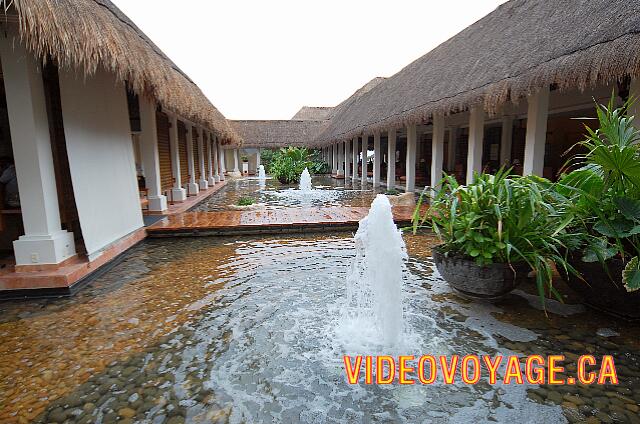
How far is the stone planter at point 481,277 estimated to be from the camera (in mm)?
3354

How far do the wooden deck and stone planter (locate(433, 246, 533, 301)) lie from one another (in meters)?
3.43

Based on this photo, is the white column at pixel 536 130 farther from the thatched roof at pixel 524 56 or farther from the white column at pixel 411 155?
the white column at pixel 411 155

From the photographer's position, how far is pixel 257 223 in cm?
688

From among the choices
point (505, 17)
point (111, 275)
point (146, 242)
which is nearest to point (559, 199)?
point (111, 275)

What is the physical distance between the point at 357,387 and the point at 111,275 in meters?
3.65

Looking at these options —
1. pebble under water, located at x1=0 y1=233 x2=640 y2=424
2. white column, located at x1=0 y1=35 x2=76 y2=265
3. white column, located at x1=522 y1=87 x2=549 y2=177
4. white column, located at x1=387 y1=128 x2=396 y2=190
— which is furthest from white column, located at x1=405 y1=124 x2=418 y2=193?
white column, located at x1=0 y1=35 x2=76 y2=265

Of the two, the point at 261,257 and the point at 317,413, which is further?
the point at 261,257

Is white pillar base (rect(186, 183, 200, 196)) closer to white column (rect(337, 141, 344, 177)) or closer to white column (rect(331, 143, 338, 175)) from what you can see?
white column (rect(337, 141, 344, 177))

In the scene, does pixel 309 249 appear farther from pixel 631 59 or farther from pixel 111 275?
pixel 631 59

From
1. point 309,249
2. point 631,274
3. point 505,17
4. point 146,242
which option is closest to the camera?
point 631,274

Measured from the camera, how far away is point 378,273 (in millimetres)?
3143

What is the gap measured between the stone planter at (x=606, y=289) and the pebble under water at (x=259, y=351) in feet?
0.36

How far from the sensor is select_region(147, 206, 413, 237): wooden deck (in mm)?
6652

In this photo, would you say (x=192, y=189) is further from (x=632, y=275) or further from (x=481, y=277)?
(x=632, y=275)
